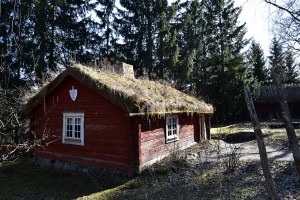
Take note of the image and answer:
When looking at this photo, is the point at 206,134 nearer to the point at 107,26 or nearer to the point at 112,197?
the point at 112,197

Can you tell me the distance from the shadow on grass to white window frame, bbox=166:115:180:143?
3093mm

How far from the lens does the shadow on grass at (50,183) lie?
25.9 feet

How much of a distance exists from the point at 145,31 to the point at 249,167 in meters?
18.5

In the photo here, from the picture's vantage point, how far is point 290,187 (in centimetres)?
684

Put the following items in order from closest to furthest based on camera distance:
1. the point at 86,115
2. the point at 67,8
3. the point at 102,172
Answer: the point at 102,172
the point at 86,115
the point at 67,8

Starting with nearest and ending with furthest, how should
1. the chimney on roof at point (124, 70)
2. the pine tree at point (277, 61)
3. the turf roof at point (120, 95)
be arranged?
the pine tree at point (277, 61) < the turf roof at point (120, 95) < the chimney on roof at point (124, 70)

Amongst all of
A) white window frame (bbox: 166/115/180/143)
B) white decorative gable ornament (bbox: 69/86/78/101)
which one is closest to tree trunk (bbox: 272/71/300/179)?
white window frame (bbox: 166/115/180/143)

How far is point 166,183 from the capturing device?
794cm

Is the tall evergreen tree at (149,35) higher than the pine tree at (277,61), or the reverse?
the tall evergreen tree at (149,35)

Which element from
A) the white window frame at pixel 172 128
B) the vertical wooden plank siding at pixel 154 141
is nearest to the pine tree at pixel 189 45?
the white window frame at pixel 172 128

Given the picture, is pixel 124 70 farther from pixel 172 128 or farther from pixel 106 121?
pixel 106 121

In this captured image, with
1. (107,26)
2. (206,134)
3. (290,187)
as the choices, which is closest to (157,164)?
(290,187)

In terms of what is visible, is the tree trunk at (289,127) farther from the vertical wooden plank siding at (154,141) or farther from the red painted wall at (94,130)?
the vertical wooden plank siding at (154,141)

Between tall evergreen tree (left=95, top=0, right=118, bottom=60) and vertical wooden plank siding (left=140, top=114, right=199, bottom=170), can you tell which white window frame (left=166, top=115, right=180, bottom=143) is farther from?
tall evergreen tree (left=95, top=0, right=118, bottom=60)
